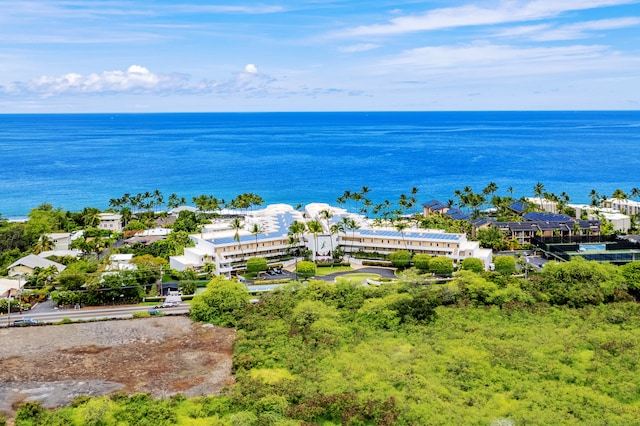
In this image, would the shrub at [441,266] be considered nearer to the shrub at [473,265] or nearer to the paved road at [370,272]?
the shrub at [473,265]

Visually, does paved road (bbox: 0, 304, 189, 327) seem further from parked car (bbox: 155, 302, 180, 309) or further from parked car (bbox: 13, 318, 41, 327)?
parked car (bbox: 13, 318, 41, 327)

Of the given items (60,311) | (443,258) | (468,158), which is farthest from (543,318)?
(468,158)

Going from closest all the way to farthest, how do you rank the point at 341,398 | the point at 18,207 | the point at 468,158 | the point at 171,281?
the point at 341,398, the point at 171,281, the point at 18,207, the point at 468,158

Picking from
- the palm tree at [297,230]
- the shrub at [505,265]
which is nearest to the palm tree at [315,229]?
the palm tree at [297,230]

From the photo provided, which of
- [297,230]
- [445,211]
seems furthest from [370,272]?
[445,211]

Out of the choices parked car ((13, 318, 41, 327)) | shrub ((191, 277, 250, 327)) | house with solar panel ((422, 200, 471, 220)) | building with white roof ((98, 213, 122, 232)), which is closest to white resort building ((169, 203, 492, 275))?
shrub ((191, 277, 250, 327))

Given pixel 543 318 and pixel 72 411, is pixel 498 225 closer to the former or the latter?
pixel 543 318
